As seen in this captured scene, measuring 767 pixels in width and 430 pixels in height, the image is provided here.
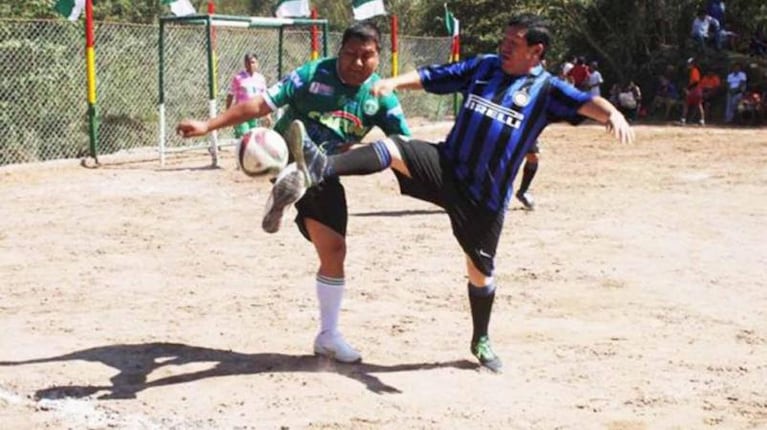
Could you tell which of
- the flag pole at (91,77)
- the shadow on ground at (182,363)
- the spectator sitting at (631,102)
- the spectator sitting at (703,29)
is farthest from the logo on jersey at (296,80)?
the spectator sitting at (703,29)

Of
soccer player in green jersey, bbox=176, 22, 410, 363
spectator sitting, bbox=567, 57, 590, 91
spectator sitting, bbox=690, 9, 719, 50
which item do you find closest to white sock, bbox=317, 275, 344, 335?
soccer player in green jersey, bbox=176, 22, 410, 363

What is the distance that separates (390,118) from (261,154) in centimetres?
94

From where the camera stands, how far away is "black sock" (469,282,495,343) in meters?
5.59

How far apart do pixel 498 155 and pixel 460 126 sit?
247 mm

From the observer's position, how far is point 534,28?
5.19 metres

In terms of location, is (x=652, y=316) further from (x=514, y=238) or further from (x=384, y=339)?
(x=514, y=238)

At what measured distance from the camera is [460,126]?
5242 millimetres

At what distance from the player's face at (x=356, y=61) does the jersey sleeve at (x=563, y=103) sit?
917mm

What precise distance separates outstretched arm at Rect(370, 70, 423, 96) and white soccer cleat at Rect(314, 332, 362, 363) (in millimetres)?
1407

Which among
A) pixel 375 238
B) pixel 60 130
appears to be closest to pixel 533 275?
pixel 375 238

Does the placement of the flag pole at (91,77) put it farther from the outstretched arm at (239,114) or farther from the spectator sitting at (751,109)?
the spectator sitting at (751,109)

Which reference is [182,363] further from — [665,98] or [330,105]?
[665,98]

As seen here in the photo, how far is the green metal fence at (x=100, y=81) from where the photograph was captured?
14492mm

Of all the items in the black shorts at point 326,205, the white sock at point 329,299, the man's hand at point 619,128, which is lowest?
the white sock at point 329,299
